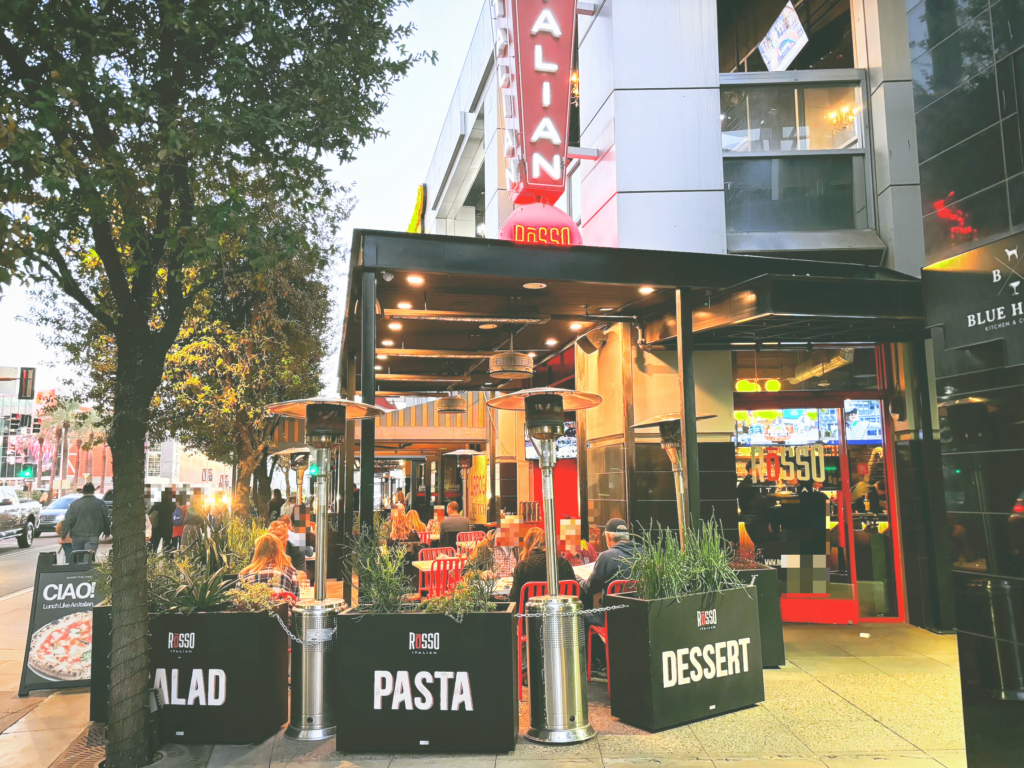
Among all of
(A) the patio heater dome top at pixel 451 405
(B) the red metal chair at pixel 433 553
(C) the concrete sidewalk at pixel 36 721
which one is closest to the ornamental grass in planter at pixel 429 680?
(C) the concrete sidewalk at pixel 36 721

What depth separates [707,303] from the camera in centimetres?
946

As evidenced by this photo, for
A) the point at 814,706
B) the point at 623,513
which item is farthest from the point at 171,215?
the point at 623,513

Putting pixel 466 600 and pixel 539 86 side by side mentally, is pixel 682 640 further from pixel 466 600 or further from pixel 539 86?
pixel 539 86

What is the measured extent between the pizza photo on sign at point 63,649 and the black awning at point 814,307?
7.68 metres

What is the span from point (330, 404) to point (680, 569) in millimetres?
3305

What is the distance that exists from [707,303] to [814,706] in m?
4.79

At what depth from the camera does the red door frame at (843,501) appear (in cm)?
1028

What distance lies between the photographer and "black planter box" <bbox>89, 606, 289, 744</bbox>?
5.75 meters

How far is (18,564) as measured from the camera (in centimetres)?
2064

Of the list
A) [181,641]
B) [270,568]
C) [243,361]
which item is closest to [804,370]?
[270,568]

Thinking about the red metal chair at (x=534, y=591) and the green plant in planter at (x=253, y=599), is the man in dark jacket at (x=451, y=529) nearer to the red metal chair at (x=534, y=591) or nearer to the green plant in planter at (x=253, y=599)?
the red metal chair at (x=534, y=591)

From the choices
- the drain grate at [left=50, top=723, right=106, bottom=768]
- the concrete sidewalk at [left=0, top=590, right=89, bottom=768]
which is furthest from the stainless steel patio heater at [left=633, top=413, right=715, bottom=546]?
the concrete sidewalk at [left=0, top=590, right=89, bottom=768]

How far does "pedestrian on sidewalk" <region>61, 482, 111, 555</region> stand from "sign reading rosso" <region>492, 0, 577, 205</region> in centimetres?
1035

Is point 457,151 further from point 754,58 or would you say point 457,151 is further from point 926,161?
point 926,161
